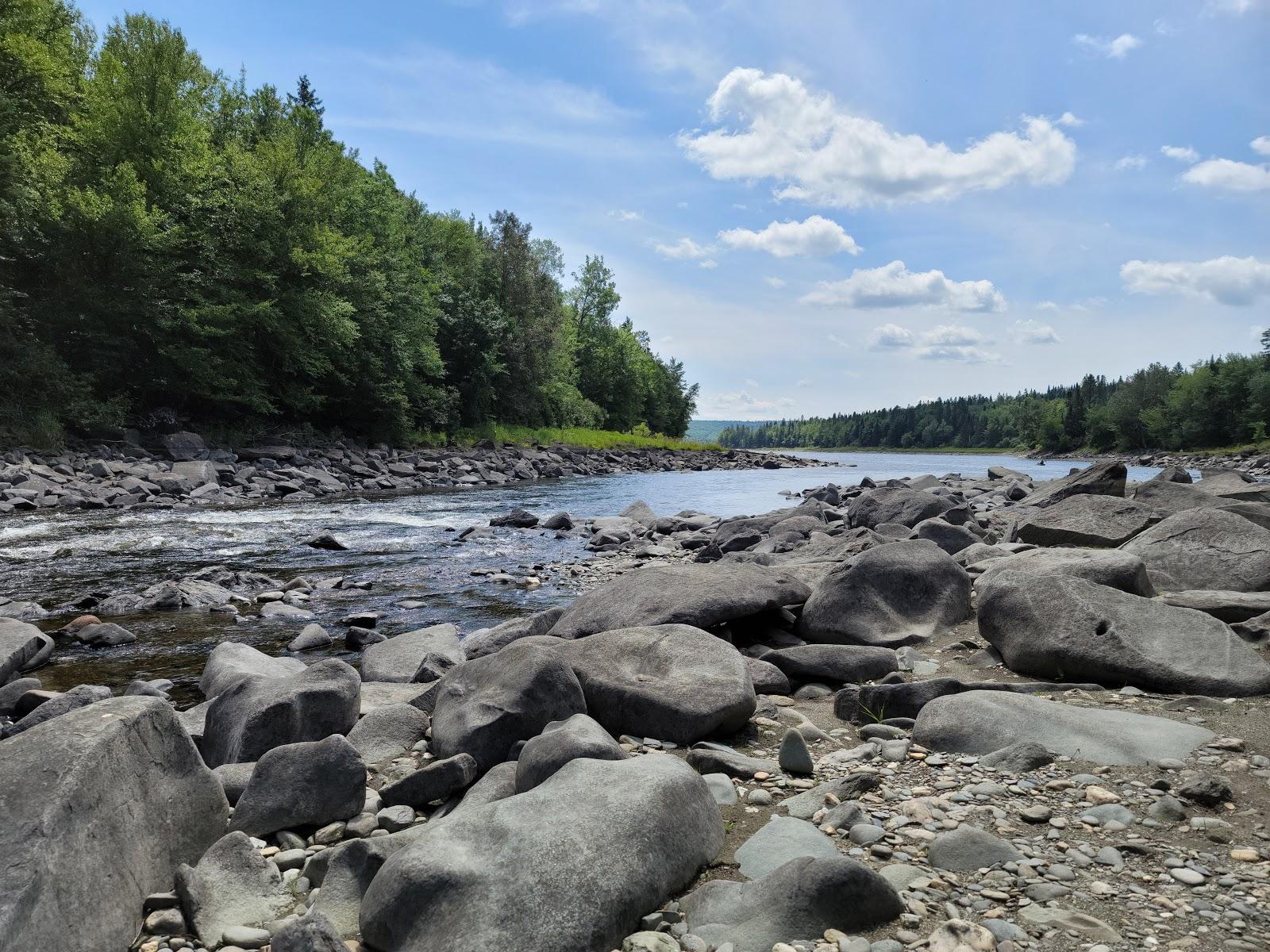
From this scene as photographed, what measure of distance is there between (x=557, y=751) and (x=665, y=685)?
121 cm

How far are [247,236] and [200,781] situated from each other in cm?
3277

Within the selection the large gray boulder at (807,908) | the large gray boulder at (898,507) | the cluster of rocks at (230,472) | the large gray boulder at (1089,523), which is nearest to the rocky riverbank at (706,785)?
the large gray boulder at (807,908)

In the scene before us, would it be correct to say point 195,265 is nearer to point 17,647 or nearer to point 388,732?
point 17,647

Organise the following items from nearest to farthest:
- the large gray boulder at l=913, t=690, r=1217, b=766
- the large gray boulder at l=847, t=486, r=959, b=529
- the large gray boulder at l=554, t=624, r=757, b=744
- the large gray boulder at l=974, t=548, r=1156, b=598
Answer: the large gray boulder at l=913, t=690, r=1217, b=766, the large gray boulder at l=554, t=624, r=757, b=744, the large gray boulder at l=974, t=548, r=1156, b=598, the large gray boulder at l=847, t=486, r=959, b=529

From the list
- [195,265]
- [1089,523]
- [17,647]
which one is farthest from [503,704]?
[195,265]

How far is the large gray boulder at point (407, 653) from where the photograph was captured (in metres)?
6.88

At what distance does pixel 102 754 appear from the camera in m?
3.11

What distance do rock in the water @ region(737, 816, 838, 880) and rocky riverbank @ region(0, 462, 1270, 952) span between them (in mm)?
15

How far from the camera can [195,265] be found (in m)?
30.2

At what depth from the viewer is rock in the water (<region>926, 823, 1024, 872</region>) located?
2.92 meters

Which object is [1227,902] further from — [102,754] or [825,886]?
[102,754]

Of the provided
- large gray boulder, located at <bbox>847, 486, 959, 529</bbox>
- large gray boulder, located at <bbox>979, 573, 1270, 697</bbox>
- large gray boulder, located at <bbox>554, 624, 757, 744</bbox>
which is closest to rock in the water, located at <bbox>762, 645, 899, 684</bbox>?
large gray boulder, located at <bbox>979, 573, 1270, 697</bbox>

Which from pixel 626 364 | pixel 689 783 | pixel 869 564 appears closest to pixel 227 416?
pixel 869 564

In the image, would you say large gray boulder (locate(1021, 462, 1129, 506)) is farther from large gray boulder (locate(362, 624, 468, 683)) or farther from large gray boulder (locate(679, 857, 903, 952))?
large gray boulder (locate(679, 857, 903, 952))
